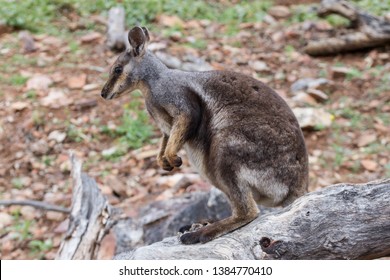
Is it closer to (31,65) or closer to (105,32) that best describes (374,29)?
(105,32)

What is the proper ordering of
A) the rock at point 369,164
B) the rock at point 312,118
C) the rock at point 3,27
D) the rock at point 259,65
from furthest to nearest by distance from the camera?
the rock at point 3,27 → the rock at point 259,65 → the rock at point 312,118 → the rock at point 369,164

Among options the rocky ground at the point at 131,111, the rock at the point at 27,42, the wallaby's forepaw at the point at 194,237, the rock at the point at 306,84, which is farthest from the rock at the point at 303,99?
the wallaby's forepaw at the point at 194,237

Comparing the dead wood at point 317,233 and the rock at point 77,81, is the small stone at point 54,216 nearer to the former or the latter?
the rock at point 77,81

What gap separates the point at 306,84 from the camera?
8758 millimetres

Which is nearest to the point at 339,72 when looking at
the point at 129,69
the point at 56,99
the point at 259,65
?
the point at 259,65

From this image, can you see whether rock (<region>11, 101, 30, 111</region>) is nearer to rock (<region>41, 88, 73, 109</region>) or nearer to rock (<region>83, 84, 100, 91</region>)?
rock (<region>41, 88, 73, 109</region>)

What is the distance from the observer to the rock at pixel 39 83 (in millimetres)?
8797

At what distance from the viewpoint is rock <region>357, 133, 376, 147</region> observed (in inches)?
298

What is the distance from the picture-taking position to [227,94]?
4.53 meters

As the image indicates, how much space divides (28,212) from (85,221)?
1696 mm

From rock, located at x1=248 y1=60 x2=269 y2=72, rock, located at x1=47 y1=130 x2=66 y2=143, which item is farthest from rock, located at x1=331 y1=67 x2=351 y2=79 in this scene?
rock, located at x1=47 y1=130 x2=66 y2=143

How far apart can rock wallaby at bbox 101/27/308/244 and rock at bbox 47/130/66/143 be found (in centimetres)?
345

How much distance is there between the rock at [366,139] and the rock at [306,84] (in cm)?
125

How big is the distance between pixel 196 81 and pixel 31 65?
5247mm
